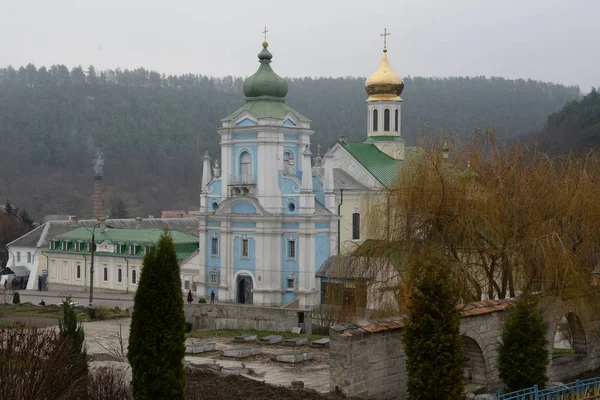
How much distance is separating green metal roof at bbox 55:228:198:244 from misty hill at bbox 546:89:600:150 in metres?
29.4

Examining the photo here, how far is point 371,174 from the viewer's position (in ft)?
140

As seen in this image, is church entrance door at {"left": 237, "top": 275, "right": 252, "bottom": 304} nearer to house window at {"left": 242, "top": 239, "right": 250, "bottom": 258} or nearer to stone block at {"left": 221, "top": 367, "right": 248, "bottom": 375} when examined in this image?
house window at {"left": 242, "top": 239, "right": 250, "bottom": 258}

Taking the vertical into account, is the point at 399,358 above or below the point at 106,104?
below

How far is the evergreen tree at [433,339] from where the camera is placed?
49.8 ft

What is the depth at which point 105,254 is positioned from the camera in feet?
158

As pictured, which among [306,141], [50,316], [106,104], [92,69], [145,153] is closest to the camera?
[50,316]

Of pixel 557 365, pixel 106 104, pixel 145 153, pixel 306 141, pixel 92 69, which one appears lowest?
pixel 557 365

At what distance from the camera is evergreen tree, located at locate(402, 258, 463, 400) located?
15.2 m

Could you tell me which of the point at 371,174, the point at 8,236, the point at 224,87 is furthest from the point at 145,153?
the point at 371,174

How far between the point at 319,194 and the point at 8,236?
3215 cm

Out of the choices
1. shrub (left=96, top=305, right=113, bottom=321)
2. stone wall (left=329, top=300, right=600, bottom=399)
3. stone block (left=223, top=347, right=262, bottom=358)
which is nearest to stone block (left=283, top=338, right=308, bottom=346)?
stone block (left=223, top=347, right=262, bottom=358)

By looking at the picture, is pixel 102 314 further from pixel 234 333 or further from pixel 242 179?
pixel 242 179

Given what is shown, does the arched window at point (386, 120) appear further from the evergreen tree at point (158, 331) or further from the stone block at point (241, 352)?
the evergreen tree at point (158, 331)

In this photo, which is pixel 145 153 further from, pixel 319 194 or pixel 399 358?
pixel 399 358
